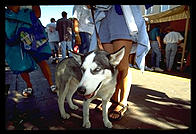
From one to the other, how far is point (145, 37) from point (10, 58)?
2.32m

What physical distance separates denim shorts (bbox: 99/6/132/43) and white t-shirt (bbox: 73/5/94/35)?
25 cm

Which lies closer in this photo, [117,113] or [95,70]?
[95,70]

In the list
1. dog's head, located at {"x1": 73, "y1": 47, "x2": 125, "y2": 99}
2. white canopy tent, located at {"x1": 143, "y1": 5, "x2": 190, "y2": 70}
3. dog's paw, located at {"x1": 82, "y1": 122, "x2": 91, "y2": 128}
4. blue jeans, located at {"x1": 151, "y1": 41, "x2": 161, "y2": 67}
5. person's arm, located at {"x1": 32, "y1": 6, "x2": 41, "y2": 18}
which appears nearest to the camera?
dog's head, located at {"x1": 73, "y1": 47, "x2": 125, "y2": 99}

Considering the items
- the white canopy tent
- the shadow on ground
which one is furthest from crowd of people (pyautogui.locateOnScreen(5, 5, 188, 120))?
the white canopy tent

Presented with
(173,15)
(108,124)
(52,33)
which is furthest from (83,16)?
(173,15)

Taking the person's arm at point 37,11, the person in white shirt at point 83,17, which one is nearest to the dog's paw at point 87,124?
the person in white shirt at point 83,17

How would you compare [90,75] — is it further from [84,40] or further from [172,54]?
[172,54]

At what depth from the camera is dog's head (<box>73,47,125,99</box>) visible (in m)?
1.82

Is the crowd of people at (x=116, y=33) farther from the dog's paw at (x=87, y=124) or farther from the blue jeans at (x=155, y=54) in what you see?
the blue jeans at (x=155, y=54)

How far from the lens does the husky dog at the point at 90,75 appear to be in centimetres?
184

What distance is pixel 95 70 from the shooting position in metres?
1.86

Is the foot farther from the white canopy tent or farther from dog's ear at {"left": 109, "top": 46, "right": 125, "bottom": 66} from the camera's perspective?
the white canopy tent

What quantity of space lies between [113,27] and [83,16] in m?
0.55

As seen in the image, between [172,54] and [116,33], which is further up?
[116,33]
